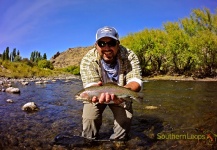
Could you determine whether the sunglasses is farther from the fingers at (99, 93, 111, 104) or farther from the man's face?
the fingers at (99, 93, 111, 104)

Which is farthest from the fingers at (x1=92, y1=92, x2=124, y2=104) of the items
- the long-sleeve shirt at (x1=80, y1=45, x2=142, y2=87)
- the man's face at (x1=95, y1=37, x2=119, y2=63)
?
the man's face at (x1=95, y1=37, x2=119, y2=63)

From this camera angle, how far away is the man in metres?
5.00

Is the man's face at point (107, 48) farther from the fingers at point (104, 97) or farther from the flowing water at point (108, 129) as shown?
the flowing water at point (108, 129)

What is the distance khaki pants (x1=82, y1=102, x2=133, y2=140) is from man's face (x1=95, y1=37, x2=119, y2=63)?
111 centimetres

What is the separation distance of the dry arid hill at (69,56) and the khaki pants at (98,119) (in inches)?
6011

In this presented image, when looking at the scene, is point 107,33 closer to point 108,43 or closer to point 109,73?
point 108,43

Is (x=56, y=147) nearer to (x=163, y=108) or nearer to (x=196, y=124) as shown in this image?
(x=196, y=124)

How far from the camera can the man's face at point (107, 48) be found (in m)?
4.84

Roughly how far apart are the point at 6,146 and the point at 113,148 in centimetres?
230

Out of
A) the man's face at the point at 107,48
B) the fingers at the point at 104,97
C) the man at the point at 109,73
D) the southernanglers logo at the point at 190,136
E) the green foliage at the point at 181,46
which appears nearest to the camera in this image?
the fingers at the point at 104,97

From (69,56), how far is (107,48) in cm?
17230

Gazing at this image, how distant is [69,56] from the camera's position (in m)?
174

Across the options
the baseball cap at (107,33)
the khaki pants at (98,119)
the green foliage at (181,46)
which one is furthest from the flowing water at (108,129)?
the green foliage at (181,46)

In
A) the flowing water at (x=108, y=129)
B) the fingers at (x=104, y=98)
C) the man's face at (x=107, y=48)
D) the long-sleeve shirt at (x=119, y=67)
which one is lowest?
the flowing water at (x=108, y=129)
